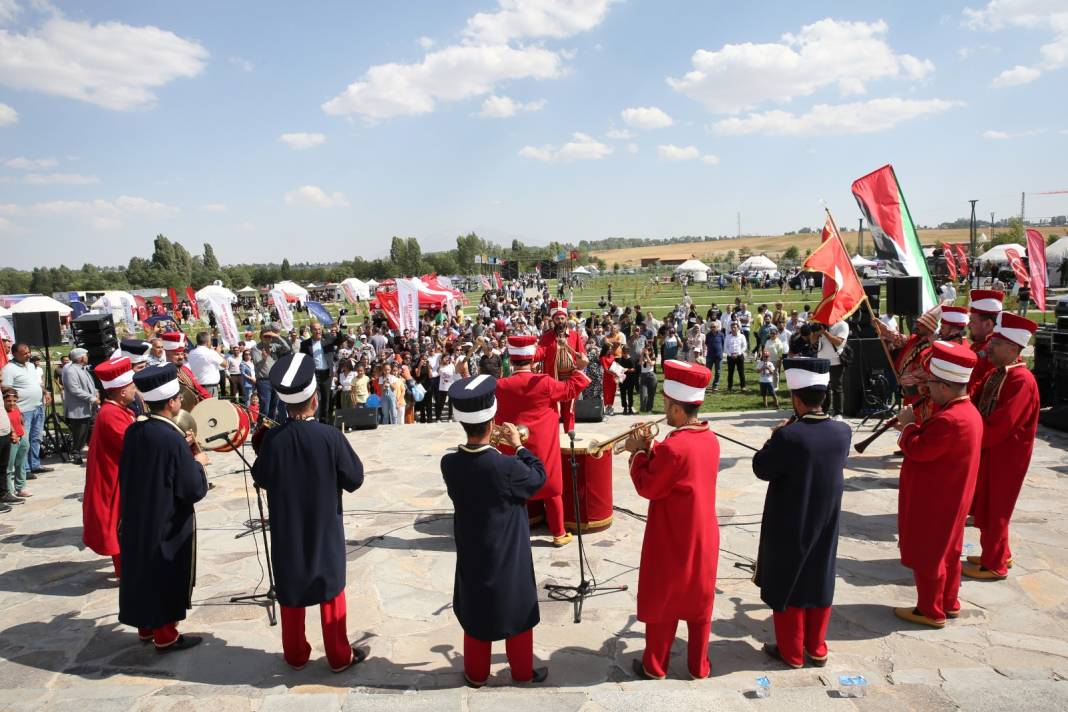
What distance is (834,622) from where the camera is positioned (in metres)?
5.08

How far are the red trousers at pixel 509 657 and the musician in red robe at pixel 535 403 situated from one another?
2.08 m

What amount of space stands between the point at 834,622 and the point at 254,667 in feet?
14.1

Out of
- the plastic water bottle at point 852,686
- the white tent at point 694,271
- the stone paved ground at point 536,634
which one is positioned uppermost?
the white tent at point 694,271

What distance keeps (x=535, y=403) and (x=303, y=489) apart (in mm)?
2566

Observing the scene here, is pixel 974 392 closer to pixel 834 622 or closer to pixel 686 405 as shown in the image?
pixel 834 622

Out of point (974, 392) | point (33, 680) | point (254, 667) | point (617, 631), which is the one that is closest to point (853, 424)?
point (974, 392)

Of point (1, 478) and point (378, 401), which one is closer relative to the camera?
point (1, 478)

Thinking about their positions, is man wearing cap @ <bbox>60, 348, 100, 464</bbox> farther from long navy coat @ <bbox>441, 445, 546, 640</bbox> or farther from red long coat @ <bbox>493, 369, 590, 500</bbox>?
long navy coat @ <bbox>441, 445, 546, 640</bbox>

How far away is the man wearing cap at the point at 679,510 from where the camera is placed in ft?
12.8

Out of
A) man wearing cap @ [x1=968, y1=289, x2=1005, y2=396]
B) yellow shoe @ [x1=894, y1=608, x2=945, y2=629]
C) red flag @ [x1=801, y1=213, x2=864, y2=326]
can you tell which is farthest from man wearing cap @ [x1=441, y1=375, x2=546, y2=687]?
red flag @ [x1=801, y1=213, x2=864, y2=326]

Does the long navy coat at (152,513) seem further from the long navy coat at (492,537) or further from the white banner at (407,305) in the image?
the white banner at (407,305)

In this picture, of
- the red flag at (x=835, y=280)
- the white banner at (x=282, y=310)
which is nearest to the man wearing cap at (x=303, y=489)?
the red flag at (x=835, y=280)

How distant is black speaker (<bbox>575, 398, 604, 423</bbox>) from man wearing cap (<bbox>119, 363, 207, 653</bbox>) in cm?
824

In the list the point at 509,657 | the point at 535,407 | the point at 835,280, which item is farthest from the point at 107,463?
the point at 835,280
